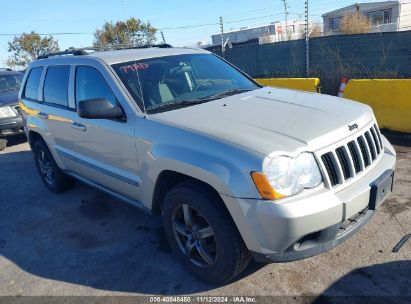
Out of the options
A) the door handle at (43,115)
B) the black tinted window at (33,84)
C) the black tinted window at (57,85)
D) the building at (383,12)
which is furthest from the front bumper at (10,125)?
the building at (383,12)

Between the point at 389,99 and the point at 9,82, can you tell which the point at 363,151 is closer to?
the point at 389,99

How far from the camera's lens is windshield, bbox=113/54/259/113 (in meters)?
3.48

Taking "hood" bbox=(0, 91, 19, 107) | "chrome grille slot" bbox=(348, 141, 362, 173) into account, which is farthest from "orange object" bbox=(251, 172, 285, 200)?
"hood" bbox=(0, 91, 19, 107)

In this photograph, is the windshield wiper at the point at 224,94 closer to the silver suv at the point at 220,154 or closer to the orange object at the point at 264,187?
the silver suv at the point at 220,154

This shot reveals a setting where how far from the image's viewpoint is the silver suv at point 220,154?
2484 millimetres

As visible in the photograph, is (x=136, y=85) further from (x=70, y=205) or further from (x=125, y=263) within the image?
(x=70, y=205)

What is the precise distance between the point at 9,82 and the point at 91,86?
773 cm

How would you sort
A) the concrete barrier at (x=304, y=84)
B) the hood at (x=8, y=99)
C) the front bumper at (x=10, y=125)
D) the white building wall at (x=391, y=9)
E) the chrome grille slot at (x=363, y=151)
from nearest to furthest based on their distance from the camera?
the chrome grille slot at (x=363, y=151)
the concrete barrier at (x=304, y=84)
the front bumper at (x=10, y=125)
the hood at (x=8, y=99)
the white building wall at (x=391, y=9)

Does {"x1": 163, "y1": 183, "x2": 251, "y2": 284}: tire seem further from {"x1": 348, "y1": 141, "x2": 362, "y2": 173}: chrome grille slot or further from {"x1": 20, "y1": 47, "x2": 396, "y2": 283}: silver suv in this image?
{"x1": 348, "y1": 141, "x2": 362, "y2": 173}: chrome grille slot

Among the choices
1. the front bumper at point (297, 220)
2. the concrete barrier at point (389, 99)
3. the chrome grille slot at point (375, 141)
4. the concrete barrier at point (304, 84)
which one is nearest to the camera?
→ the front bumper at point (297, 220)

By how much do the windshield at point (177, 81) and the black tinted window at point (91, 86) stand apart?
19 centimetres

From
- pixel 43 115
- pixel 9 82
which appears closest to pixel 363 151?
pixel 43 115

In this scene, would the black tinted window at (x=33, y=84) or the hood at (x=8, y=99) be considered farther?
the hood at (x=8, y=99)

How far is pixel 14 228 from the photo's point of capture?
14.9 ft
